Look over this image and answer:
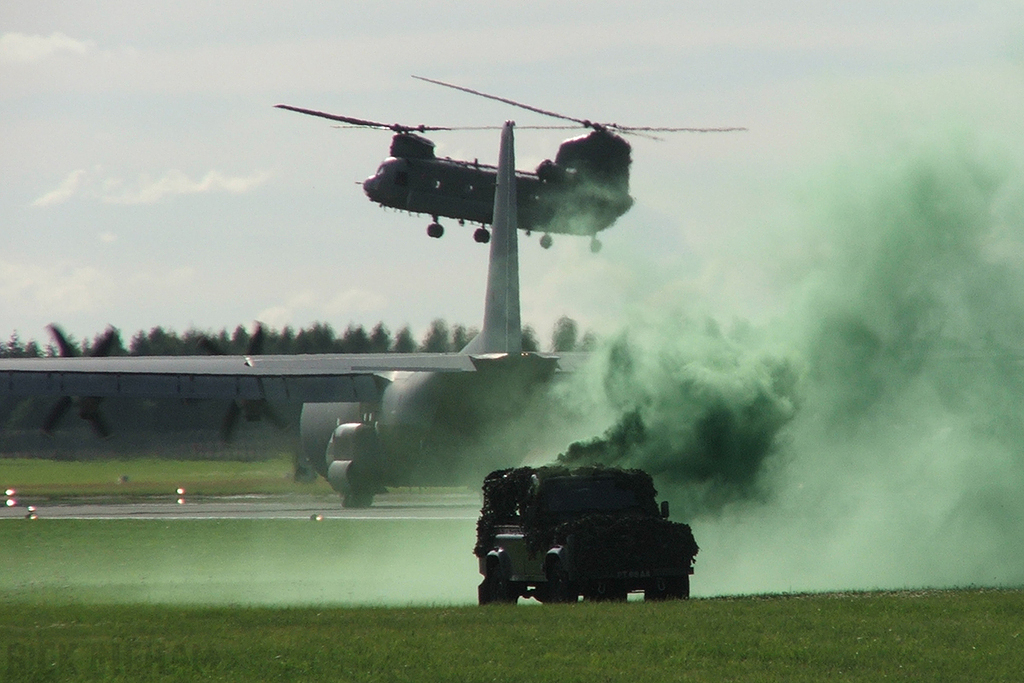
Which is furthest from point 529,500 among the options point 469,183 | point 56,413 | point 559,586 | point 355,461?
point 469,183

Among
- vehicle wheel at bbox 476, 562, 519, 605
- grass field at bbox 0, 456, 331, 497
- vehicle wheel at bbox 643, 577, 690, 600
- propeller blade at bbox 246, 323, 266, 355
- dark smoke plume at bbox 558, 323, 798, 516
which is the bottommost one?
grass field at bbox 0, 456, 331, 497

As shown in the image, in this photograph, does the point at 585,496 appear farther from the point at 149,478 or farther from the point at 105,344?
the point at 149,478

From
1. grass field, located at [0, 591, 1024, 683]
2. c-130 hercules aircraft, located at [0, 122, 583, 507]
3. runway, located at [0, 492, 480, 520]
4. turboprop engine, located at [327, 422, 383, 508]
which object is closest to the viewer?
grass field, located at [0, 591, 1024, 683]

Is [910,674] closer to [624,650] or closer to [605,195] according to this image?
[624,650]

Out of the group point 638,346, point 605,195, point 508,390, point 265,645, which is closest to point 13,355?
point 605,195

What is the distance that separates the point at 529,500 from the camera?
24.2 metres

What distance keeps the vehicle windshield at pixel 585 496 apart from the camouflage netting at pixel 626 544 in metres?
1.21

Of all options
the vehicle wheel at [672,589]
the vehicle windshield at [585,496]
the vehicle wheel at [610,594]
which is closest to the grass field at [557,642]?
the vehicle wheel at [672,589]

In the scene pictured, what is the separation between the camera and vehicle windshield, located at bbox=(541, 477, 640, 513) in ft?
78.6

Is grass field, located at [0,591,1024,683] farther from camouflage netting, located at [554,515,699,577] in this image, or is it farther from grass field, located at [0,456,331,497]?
grass field, located at [0,456,331,497]

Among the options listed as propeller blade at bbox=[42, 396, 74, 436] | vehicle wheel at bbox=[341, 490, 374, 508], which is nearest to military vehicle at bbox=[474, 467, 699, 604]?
propeller blade at bbox=[42, 396, 74, 436]

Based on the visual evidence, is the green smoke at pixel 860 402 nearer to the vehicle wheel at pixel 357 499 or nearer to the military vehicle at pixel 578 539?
the military vehicle at pixel 578 539

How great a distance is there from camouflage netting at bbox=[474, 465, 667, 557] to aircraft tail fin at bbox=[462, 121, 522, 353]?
890 inches

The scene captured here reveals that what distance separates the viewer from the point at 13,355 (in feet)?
315
